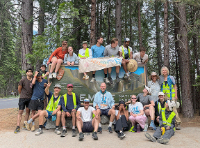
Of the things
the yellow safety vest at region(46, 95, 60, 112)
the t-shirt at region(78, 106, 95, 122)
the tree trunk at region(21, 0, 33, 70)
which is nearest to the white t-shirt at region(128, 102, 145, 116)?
the t-shirt at region(78, 106, 95, 122)

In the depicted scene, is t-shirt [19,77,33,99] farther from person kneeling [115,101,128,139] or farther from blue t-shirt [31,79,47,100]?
person kneeling [115,101,128,139]

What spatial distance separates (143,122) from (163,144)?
1.30 metres

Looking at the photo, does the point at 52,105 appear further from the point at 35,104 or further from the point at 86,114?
the point at 86,114

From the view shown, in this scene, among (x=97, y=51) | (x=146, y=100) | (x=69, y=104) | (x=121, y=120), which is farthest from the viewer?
(x=97, y=51)

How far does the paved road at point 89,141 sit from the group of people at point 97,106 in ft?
0.59

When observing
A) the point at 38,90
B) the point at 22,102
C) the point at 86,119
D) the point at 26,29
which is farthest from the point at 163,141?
the point at 26,29

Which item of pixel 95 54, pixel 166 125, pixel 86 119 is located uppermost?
pixel 95 54

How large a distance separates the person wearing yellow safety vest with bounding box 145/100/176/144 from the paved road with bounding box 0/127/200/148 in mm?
165

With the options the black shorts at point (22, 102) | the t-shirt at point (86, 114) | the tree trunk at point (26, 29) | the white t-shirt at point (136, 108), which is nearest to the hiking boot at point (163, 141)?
the white t-shirt at point (136, 108)

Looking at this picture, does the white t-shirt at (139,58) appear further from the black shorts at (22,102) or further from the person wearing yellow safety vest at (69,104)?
the black shorts at (22,102)

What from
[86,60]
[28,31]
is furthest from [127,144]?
[28,31]

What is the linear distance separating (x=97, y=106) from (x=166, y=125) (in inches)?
84.8

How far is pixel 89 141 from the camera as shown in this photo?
16.0ft

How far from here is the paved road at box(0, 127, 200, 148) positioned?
457 cm
